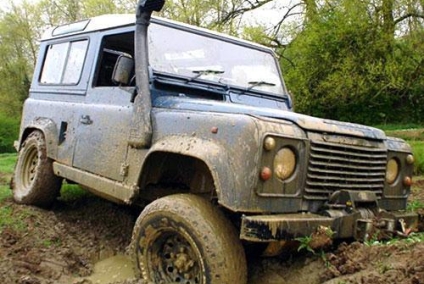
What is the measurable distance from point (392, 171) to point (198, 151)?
66.8 inches

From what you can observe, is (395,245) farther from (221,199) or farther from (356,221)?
(221,199)

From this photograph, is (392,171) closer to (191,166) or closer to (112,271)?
(191,166)

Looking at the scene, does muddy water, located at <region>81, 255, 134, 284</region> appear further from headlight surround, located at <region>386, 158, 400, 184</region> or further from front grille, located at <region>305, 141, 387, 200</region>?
headlight surround, located at <region>386, 158, 400, 184</region>

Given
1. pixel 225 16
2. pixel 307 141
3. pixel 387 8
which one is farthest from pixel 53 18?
pixel 307 141

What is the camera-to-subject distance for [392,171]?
419 centimetres

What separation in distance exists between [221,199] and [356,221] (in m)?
0.94

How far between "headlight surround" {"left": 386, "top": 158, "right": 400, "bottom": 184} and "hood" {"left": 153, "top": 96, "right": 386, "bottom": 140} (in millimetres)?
286

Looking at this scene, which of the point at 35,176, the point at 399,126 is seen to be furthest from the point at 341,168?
the point at 399,126

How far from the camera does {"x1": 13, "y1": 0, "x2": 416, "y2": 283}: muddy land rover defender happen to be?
3.28 m

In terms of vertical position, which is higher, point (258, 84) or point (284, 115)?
point (258, 84)

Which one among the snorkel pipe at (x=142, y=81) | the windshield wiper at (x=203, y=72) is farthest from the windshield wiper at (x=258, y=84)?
the snorkel pipe at (x=142, y=81)

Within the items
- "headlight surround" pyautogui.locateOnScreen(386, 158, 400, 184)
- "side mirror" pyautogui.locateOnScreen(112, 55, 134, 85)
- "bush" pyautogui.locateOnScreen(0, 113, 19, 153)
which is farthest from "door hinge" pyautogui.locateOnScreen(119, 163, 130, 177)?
"bush" pyautogui.locateOnScreen(0, 113, 19, 153)

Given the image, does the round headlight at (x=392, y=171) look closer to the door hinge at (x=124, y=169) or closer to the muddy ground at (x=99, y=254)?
the muddy ground at (x=99, y=254)

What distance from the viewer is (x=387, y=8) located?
13141mm
